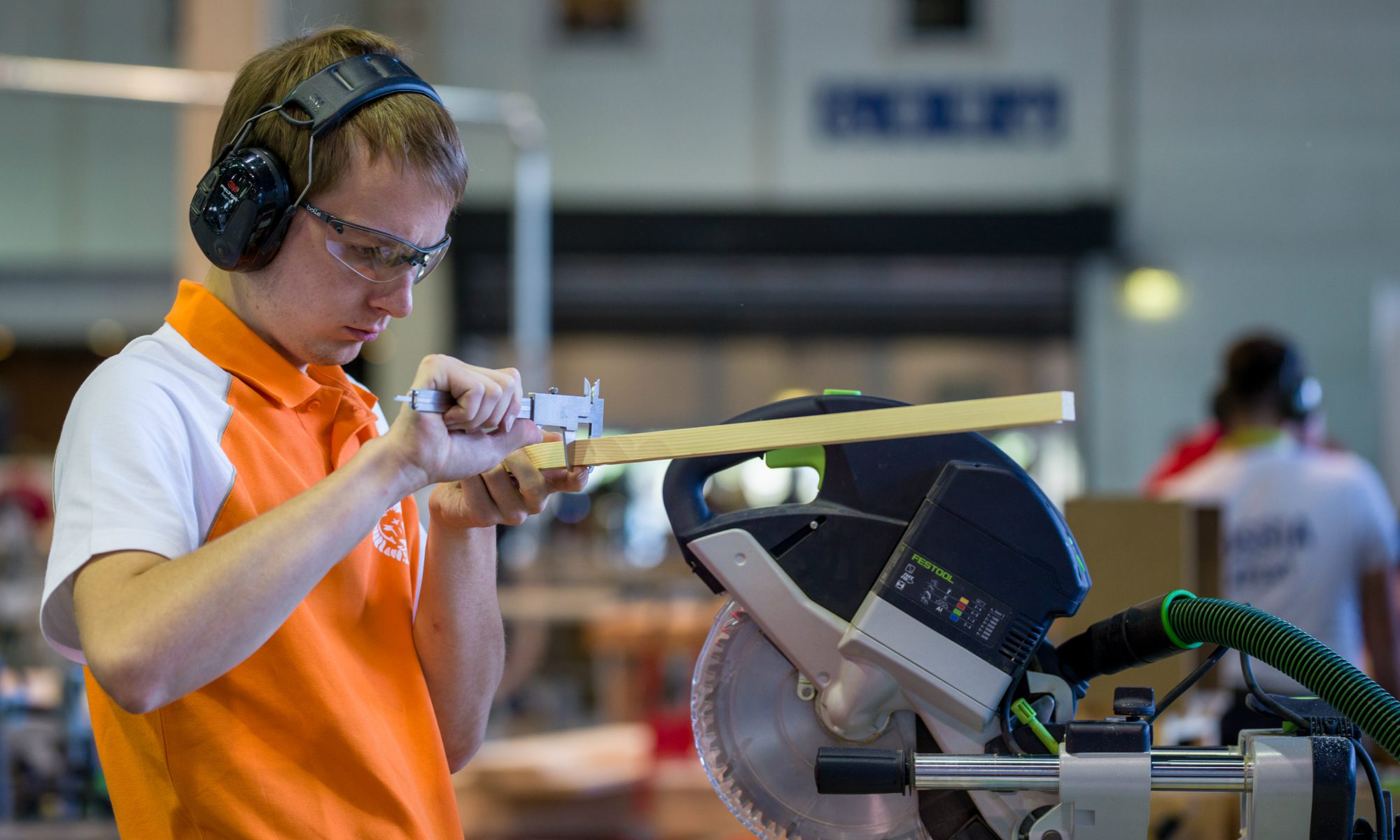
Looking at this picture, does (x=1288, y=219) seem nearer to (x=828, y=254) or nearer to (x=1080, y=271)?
(x=1080, y=271)

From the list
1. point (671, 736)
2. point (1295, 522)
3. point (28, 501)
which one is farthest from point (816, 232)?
point (1295, 522)

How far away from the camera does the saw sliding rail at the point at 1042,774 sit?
881 millimetres

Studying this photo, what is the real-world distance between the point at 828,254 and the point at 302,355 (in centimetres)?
747

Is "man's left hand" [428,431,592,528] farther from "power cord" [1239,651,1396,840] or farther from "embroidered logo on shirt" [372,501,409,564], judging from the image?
"power cord" [1239,651,1396,840]

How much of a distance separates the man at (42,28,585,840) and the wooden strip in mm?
54

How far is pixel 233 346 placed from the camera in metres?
1.00

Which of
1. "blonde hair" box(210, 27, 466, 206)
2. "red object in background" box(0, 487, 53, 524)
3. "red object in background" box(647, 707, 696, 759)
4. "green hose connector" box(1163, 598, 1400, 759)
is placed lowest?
"red object in background" box(647, 707, 696, 759)

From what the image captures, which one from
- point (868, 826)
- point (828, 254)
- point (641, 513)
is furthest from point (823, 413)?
point (828, 254)

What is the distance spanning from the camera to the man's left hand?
106 cm

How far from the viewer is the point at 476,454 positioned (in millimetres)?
933

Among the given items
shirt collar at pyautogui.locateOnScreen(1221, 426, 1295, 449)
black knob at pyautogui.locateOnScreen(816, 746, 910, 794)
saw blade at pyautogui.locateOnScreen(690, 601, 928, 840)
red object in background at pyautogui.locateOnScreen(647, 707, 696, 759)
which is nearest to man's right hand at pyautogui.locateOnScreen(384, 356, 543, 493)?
saw blade at pyautogui.locateOnScreen(690, 601, 928, 840)

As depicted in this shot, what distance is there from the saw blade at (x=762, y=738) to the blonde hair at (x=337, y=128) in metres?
0.42

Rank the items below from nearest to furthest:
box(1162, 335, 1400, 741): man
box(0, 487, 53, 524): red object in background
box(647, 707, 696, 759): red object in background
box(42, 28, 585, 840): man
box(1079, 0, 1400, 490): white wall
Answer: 1. box(42, 28, 585, 840): man
2. box(1162, 335, 1400, 741): man
3. box(647, 707, 696, 759): red object in background
4. box(0, 487, 53, 524): red object in background
5. box(1079, 0, 1400, 490): white wall

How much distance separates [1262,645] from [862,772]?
30cm
